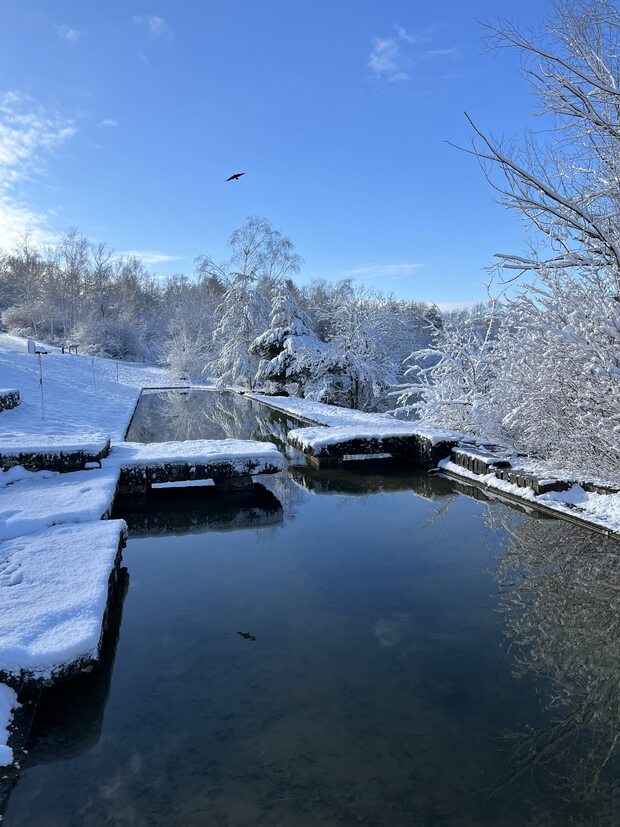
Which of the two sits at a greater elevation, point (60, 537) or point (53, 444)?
point (53, 444)

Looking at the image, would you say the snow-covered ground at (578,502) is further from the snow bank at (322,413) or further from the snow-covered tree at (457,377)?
the snow bank at (322,413)

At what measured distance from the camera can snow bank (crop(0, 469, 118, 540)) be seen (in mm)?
5016

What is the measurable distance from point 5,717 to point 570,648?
346 centimetres

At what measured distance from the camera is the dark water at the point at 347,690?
2.39 m

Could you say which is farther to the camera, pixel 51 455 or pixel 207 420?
pixel 207 420


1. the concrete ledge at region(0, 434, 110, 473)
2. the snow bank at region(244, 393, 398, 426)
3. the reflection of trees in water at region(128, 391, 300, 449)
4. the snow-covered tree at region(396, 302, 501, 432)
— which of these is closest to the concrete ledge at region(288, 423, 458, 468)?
the snow-covered tree at region(396, 302, 501, 432)

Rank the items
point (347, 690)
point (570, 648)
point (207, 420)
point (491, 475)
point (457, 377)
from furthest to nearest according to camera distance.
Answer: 1. point (207, 420)
2. point (457, 377)
3. point (491, 475)
4. point (570, 648)
5. point (347, 690)

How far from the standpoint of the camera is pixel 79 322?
140 feet

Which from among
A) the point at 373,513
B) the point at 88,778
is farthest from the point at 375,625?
the point at 373,513

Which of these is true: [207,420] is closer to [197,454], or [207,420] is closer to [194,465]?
[197,454]

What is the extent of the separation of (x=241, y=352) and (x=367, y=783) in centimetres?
2413

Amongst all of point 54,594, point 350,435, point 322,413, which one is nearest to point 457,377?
point 350,435

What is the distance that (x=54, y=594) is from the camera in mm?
3600

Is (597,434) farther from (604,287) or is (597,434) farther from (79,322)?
(79,322)
